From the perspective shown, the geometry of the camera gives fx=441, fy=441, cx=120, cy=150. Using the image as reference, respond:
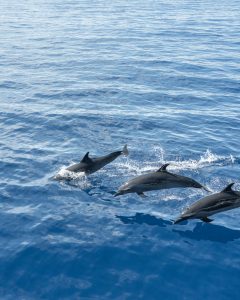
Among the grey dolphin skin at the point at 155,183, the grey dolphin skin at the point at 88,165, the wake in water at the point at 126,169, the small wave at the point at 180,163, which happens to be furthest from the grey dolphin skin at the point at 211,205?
the grey dolphin skin at the point at 88,165

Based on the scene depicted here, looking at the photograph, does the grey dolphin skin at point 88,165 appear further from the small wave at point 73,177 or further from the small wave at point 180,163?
the small wave at point 180,163

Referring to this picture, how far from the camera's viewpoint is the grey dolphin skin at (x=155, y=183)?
1353 centimetres

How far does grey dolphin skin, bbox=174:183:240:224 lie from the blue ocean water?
0.49 m

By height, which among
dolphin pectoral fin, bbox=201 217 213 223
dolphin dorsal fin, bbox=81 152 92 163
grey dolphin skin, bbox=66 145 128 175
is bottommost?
dolphin pectoral fin, bbox=201 217 213 223

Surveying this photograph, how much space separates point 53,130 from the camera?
20406 mm

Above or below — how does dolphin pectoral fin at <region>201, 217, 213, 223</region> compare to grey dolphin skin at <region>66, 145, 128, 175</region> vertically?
below

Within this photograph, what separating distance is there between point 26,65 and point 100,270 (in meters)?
25.3

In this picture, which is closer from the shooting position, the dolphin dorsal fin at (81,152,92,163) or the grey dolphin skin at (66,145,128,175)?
the dolphin dorsal fin at (81,152,92,163)

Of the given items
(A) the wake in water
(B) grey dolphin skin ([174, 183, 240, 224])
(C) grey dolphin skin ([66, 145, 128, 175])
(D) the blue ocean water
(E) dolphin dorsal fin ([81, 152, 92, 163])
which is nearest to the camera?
(D) the blue ocean water

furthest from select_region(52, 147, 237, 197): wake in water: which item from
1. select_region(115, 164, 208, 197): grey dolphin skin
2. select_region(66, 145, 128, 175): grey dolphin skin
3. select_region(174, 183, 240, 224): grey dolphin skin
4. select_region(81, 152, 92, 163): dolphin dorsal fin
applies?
select_region(174, 183, 240, 224): grey dolphin skin

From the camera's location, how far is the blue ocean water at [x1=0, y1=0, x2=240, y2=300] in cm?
1070

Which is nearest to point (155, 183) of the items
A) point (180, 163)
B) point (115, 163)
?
point (180, 163)

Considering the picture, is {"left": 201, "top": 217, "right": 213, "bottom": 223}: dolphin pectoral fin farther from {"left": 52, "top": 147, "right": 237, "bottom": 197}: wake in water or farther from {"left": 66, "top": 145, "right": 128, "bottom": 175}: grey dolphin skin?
{"left": 66, "top": 145, "right": 128, "bottom": 175}: grey dolphin skin

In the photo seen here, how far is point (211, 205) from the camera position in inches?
483
